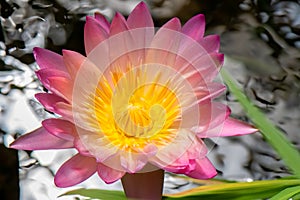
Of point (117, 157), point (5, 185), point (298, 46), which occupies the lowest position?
point (5, 185)

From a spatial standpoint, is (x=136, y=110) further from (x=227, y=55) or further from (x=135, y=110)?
(x=227, y=55)

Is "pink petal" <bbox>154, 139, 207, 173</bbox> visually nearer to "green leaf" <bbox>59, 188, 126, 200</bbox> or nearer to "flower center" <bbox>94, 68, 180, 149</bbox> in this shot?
"flower center" <bbox>94, 68, 180, 149</bbox>

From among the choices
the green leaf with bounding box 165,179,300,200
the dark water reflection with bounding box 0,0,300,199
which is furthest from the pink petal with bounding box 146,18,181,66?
the dark water reflection with bounding box 0,0,300,199

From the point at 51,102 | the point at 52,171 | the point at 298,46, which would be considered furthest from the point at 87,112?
the point at 298,46

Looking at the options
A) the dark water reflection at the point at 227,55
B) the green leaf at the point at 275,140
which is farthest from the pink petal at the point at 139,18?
the dark water reflection at the point at 227,55

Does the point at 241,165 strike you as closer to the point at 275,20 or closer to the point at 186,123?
the point at 275,20
